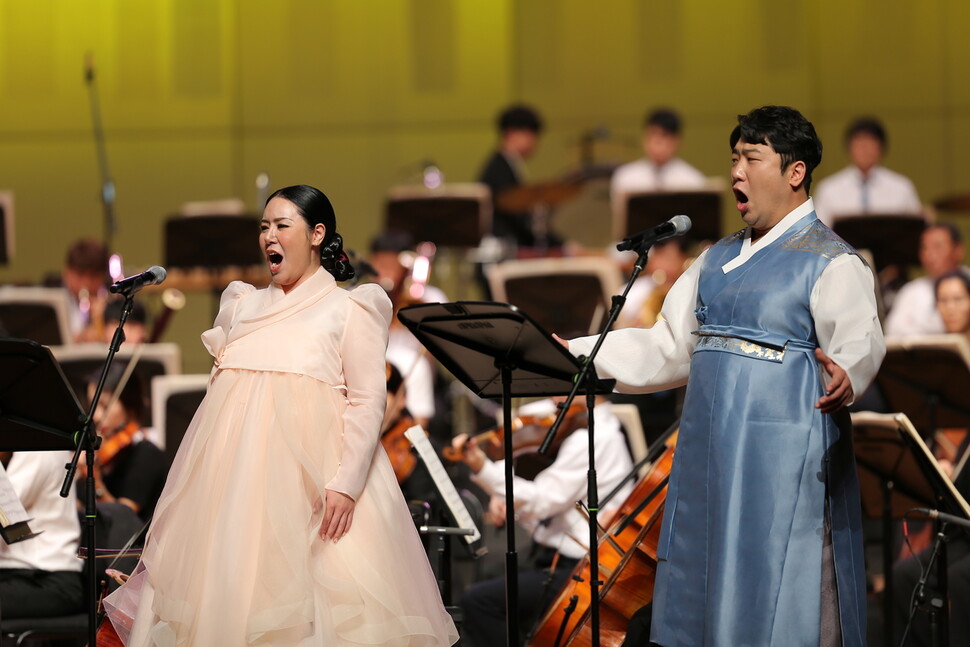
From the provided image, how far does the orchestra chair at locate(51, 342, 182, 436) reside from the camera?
217 inches

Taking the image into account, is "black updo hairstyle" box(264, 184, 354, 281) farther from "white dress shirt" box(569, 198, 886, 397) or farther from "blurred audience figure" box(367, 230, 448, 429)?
"blurred audience figure" box(367, 230, 448, 429)

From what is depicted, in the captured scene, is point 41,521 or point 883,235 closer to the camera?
point 41,521

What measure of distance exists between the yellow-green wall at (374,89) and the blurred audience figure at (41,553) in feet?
19.1

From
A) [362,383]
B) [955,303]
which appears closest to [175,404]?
[362,383]

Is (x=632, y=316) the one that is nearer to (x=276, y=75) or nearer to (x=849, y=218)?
(x=849, y=218)

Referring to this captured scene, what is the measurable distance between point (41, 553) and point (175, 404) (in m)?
1.07

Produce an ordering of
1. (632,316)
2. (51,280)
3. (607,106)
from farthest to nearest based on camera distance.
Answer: (607,106)
(51,280)
(632,316)

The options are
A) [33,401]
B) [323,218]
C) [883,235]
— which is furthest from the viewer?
[883,235]

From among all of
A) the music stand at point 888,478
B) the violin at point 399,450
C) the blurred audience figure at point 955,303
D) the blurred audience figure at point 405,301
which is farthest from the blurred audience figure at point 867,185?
the violin at point 399,450

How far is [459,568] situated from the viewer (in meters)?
5.28

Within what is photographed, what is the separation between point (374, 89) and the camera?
10.1m

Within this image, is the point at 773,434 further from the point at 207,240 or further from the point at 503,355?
the point at 207,240

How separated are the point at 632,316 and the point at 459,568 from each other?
7.30ft

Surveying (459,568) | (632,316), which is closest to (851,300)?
(459,568)
